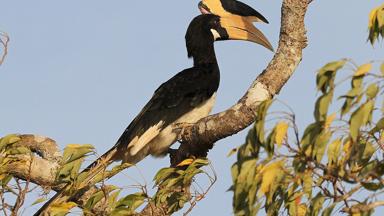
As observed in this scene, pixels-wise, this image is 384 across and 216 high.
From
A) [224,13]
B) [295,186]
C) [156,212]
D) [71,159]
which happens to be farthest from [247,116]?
[224,13]

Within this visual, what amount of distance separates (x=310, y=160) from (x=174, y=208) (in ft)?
5.06

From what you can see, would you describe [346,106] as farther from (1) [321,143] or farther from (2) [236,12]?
(2) [236,12]

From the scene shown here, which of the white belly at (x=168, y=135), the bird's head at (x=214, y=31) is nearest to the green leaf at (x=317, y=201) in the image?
the white belly at (x=168, y=135)

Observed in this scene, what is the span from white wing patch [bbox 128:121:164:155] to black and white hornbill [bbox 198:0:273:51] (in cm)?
143

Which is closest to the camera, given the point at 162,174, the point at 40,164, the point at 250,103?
the point at 162,174

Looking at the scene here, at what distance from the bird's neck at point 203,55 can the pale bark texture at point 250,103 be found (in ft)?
5.36

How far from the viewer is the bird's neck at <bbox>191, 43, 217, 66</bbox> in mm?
7641

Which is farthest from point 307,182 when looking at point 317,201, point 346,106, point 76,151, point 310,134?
point 76,151

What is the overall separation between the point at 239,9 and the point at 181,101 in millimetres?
1162

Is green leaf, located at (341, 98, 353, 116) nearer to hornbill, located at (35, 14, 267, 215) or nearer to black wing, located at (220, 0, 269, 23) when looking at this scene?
hornbill, located at (35, 14, 267, 215)

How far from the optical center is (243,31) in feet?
25.6

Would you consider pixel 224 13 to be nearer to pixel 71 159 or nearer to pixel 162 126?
pixel 162 126

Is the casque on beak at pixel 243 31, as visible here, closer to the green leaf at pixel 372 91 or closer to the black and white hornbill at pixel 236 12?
the black and white hornbill at pixel 236 12

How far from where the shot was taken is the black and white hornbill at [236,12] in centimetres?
753
